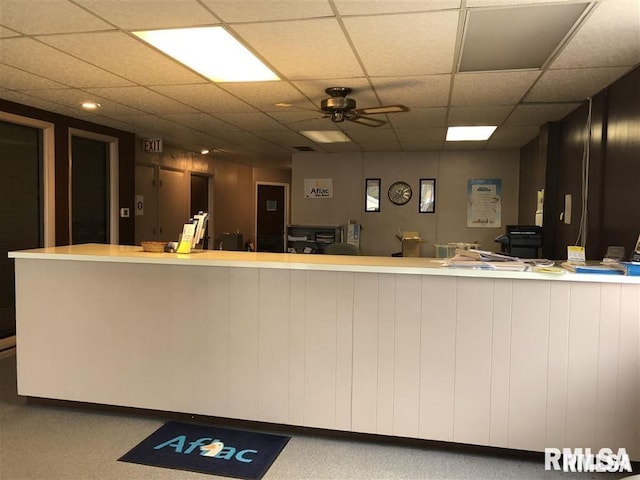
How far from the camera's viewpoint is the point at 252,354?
2.86 m

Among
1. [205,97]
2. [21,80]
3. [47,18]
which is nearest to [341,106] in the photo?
[205,97]

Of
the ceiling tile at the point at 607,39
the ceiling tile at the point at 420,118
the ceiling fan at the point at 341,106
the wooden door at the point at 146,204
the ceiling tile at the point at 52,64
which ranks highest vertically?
the ceiling tile at the point at 52,64

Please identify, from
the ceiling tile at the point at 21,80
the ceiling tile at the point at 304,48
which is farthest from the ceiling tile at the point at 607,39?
the ceiling tile at the point at 21,80

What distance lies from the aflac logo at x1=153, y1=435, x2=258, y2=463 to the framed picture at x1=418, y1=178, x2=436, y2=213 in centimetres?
517

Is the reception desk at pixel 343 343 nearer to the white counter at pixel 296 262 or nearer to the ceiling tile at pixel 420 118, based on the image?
the white counter at pixel 296 262

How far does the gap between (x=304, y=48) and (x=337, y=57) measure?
0.24 meters

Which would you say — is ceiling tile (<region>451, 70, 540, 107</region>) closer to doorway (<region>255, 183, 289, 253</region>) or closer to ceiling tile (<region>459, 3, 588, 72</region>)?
ceiling tile (<region>459, 3, 588, 72</region>)

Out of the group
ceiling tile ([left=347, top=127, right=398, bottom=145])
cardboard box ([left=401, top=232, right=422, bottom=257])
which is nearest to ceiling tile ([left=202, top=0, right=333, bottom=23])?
ceiling tile ([left=347, top=127, right=398, bottom=145])

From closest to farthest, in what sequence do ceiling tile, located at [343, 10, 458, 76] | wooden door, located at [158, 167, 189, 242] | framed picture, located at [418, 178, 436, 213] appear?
ceiling tile, located at [343, 10, 458, 76] < framed picture, located at [418, 178, 436, 213] < wooden door, located at [158, 167, 189, 242]

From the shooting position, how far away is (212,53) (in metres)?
2.96

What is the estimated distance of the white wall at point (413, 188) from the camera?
690 cm

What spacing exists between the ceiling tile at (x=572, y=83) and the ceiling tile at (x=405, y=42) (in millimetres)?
801

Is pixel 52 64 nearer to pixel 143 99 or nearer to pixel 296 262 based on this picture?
pixel 143 99

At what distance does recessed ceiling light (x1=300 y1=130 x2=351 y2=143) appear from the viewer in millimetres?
5646
